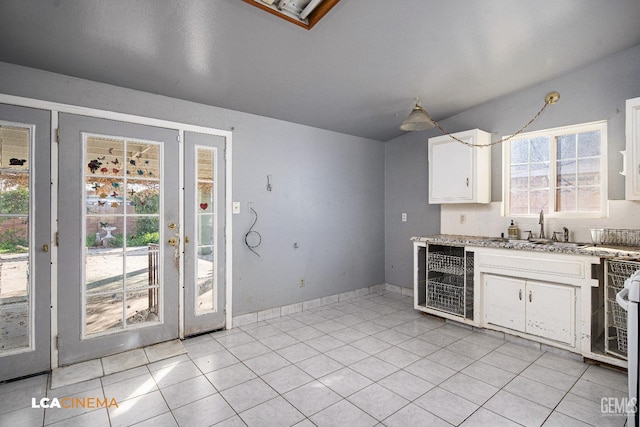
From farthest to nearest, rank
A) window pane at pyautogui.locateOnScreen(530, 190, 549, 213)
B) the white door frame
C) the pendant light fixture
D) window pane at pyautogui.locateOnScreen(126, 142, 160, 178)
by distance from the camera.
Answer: window pane at pyautogui.locateOnScreen(530, 190, 549, 213)
the pendant light fixture
window pane at pyautogui.locateOnScreen(126, 142, 160, 178)
the white door frame

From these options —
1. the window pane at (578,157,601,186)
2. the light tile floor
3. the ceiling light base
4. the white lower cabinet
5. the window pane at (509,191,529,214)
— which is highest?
the ceiling light base

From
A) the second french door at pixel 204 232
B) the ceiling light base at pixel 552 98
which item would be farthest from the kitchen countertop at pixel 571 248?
the second french door at pixel 204 232

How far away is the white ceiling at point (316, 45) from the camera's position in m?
2.06

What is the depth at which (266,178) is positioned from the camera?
12.4ft

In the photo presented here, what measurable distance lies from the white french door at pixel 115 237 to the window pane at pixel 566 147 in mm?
4105

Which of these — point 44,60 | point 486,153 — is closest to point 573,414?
point 486,153

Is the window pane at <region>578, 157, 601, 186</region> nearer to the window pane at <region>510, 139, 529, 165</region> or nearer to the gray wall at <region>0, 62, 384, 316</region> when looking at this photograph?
the window pane at <region>510, 139, 529, 165</region>

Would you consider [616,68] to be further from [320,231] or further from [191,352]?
[191,352]

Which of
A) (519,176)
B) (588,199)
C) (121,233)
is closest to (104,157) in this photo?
(121,233)

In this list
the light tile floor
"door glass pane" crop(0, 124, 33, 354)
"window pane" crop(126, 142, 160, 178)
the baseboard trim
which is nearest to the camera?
the light tile floor

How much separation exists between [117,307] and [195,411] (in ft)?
4.57

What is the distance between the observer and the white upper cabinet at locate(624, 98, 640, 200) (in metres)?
2.60

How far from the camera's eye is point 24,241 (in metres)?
2.46

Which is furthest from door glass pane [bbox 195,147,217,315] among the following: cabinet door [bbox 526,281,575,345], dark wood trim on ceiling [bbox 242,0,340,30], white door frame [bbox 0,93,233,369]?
cabinet door [bbox 526,281,575,345]
